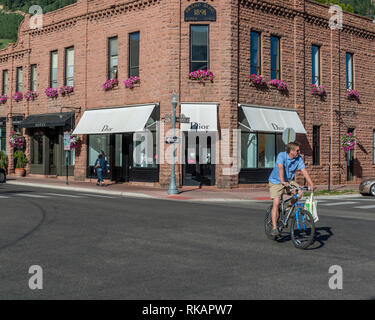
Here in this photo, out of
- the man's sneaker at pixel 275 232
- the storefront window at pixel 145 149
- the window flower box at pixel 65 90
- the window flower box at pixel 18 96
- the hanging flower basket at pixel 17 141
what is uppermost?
the window flower box at pixel 18 96

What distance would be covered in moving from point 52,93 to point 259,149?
1375 centimetres

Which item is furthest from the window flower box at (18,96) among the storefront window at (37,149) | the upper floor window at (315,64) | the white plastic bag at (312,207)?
the white plastic bag at (312,207)

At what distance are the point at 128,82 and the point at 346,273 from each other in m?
20.1

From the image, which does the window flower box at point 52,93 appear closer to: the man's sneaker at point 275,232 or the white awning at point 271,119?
the white awning at point 271,119

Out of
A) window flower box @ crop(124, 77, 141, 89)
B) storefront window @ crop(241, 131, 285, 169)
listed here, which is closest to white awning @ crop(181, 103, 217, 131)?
storefront window @ crop(241, 131, 285, 169)

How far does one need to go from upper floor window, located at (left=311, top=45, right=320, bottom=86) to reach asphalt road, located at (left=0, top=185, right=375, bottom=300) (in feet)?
51.9

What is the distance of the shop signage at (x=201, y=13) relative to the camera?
2309cm

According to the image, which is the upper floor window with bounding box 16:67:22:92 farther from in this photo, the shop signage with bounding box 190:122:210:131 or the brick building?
the shop signage with bounding box 190:122:210:131

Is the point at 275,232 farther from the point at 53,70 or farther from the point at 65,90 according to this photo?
the point at 53,70

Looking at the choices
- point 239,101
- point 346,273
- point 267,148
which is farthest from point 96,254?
point 267,148

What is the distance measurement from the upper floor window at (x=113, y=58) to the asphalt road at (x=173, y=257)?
49.1 ft

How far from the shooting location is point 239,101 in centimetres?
2330

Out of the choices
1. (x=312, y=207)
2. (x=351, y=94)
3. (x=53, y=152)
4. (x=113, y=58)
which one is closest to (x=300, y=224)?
(x=312, y=207)
